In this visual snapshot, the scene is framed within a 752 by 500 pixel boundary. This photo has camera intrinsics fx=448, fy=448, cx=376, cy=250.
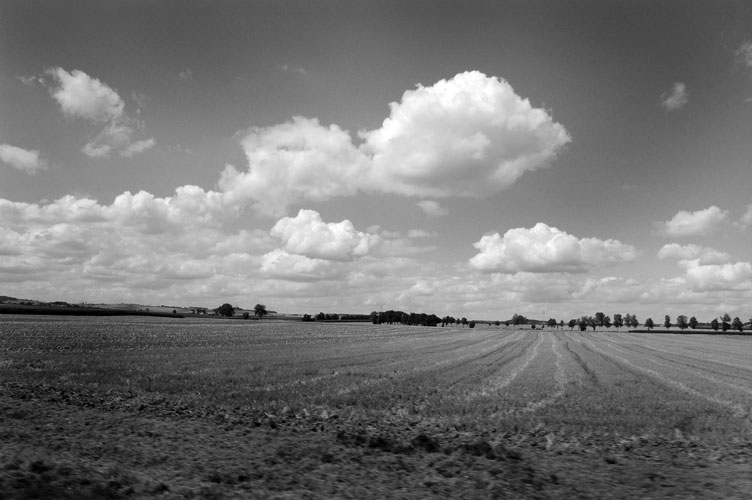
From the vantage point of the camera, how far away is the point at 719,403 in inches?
804

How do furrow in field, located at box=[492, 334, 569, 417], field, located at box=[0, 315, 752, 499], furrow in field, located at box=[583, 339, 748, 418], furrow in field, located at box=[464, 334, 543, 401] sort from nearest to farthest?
field, located at box=[0, 315, 752, 499], furrow in field, located at box=[492, 334, 569, 417], furrow in field, located at box=[583, 339, 748, 418], furrow in field, located at box=[464, 334, 543, 401]

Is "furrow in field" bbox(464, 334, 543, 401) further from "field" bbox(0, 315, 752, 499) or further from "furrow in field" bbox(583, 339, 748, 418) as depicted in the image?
"furrow in field" bbox(583, 339, 748, 418)

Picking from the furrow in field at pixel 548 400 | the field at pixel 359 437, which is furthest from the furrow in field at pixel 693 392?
the furrow in field at pixel 548 400

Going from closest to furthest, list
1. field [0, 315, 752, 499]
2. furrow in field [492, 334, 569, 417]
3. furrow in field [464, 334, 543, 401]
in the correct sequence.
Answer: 1. field [0, 315, 752, 499]
2. furrow in field [492, 334, 569, 417]
3. furrow in field [464, 334, 543, 401]

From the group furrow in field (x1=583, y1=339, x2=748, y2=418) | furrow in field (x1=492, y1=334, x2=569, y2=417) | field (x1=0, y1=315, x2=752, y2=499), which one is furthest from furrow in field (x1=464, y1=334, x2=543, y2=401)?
furrow in field (x1=583, y1=339, x2=748, y2=418)

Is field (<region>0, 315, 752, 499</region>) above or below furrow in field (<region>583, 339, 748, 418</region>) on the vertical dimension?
above

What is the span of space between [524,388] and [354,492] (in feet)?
56.7

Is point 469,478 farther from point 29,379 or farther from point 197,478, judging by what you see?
point 29,379

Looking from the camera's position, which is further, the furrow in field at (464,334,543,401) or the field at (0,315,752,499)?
the furrow in field at (464,334,543,401)

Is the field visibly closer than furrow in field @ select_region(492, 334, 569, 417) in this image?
Yes

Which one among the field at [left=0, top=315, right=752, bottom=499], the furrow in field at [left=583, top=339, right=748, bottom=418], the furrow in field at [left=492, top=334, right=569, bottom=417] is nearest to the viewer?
the field at [left=0, top=315, right=752, bottom=499]

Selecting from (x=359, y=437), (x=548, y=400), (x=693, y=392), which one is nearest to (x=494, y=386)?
(x=548, y=400)

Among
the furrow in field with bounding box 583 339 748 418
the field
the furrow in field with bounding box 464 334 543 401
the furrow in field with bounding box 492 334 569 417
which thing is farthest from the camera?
the furrow in field with bounding box 464 334 543 401

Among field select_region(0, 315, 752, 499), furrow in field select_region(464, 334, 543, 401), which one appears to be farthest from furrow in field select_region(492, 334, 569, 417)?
furrow in field select_region(464, 334, 543, 401)
